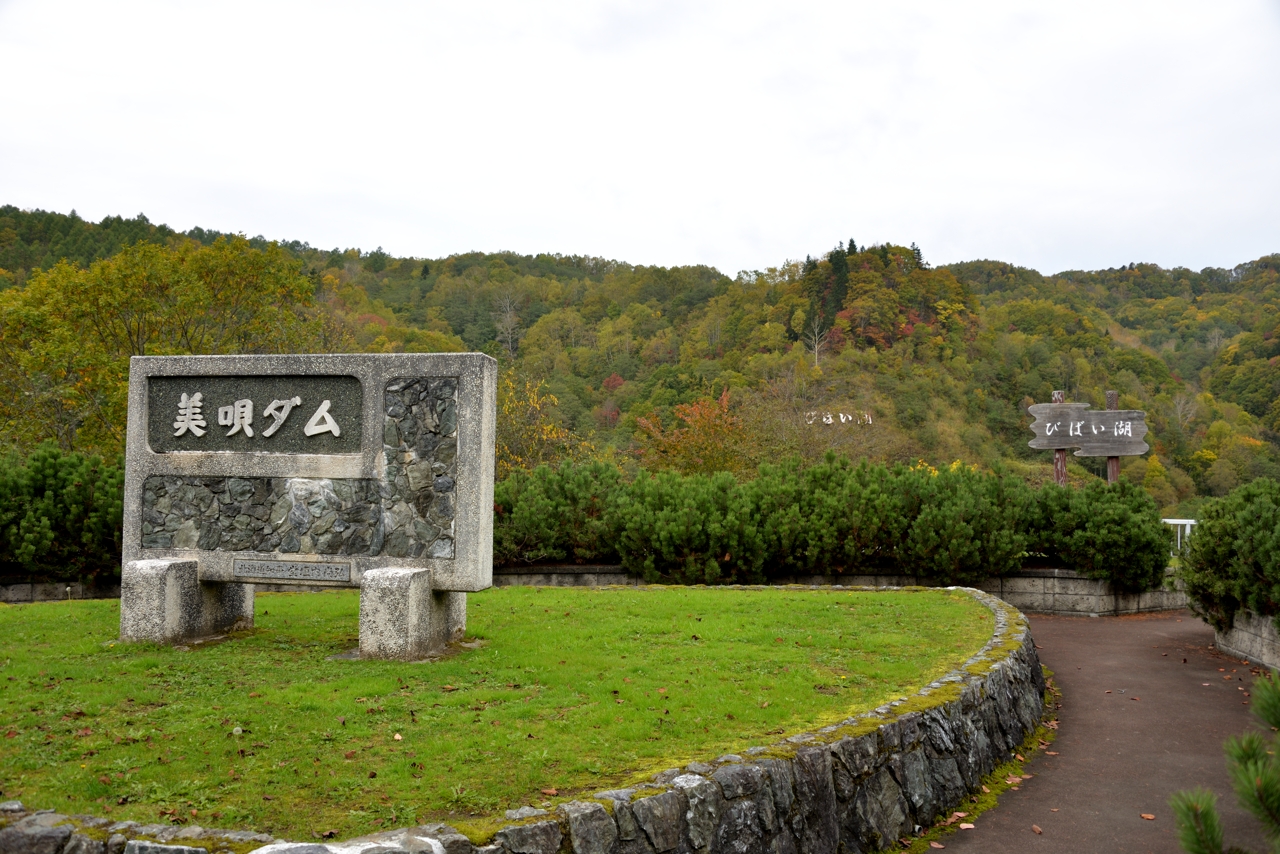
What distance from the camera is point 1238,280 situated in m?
43.5

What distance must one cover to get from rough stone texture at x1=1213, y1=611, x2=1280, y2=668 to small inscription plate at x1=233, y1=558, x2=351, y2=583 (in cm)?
821

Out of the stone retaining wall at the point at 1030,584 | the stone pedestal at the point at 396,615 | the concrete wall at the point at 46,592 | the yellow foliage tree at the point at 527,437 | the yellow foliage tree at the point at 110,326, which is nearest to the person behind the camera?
the stone pedestal at the point at 396,615

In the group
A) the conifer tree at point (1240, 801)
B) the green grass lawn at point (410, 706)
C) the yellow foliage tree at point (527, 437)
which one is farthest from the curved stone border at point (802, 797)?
the yellow foliage tree at point (527, 437)

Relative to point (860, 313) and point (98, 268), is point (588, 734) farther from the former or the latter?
point (860, 313)

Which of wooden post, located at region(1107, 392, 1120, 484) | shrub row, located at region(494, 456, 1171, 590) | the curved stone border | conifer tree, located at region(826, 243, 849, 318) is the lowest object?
the curved stone border

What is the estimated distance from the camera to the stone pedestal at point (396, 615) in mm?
6750

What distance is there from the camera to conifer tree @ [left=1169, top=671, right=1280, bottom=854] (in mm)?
2361

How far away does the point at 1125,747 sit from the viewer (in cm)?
641

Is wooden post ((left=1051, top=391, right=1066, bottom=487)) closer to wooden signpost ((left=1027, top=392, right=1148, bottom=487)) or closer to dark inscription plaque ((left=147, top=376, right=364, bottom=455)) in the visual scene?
wooden signpost ((left=1027, top=392, right=1148, bottom=487))

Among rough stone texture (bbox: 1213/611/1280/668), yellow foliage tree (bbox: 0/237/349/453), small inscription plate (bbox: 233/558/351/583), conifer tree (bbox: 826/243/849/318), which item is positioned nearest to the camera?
small inscription plate (bbox: 233/558/351/583)

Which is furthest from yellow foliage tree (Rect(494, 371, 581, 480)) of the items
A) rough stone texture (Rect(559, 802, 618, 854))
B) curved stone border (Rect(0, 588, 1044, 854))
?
rough stone texture (Rect(559, 802, 618, 854))

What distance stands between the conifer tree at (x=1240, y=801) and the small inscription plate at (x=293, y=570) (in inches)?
239

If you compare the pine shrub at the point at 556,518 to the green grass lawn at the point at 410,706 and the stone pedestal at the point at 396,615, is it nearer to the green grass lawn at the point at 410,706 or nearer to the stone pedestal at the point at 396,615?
the green grass lawn at the point at 410,706

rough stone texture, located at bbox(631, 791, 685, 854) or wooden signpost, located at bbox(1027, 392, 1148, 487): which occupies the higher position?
wooden signpost, located at bbox(1027, 392, 1148, 487)
